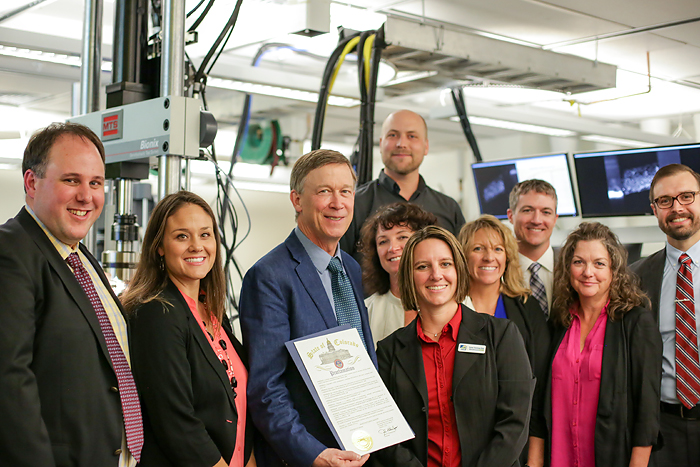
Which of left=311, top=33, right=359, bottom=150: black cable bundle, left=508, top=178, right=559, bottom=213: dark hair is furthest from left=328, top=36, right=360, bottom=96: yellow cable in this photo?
left=508, top=178, right=559, bottom=213: dark hair

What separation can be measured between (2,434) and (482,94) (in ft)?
23.5

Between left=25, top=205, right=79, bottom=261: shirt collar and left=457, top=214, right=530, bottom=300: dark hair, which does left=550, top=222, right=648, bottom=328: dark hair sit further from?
left=25, top=205, right=79, bottom=261: shirt collar

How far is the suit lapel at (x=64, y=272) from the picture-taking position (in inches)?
61.6

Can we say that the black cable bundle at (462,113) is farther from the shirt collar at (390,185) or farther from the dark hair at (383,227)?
the dark hair at (383,227)

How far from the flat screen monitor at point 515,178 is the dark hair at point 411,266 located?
288 centimetres

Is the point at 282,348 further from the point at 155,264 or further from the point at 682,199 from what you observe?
the point at 682,199

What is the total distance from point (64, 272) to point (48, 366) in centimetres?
22

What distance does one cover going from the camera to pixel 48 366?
149 centimetres

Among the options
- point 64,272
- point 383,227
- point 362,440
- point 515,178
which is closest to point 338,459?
point 362,440

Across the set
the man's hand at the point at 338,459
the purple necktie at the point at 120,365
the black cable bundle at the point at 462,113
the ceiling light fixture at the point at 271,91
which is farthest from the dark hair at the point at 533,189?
the ceiling light fixture at the point at 271,91

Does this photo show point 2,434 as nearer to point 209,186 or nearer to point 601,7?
point 601,7

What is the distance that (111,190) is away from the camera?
8.56 feet

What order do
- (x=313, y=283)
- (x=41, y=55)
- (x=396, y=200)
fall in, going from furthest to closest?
(x=41, y=55) < (x=396, y=200) < (x=313, y=283)

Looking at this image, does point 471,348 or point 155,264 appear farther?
point 471,348
